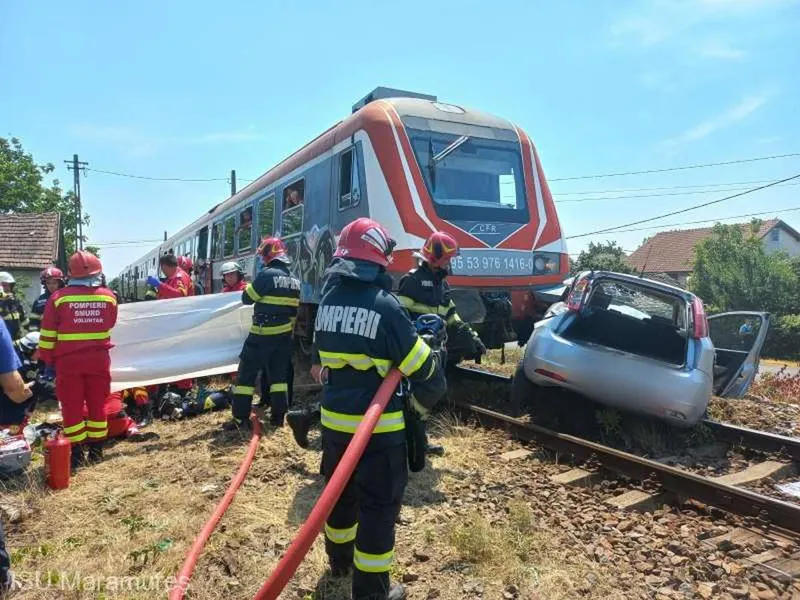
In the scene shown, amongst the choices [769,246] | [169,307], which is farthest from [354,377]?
[769,246]

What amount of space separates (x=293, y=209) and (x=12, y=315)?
3.89m

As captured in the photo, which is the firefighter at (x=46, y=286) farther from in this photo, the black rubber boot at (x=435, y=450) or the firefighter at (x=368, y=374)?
the firefighter at (x=368, y=374)

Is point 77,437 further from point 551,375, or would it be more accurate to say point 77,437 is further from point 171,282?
point 551,375

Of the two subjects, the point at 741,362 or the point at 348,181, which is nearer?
the point at 741,362

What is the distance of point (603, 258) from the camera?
37.6m

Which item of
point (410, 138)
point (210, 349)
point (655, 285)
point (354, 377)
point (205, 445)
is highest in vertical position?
point (410, 138)

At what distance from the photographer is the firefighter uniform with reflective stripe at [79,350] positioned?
4832 mm

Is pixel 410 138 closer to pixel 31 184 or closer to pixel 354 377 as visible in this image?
pixel 354 377

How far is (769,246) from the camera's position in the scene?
1864 inches

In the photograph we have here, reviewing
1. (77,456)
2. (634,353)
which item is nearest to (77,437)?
(77,456)

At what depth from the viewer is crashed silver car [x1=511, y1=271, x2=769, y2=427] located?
5.30 metres

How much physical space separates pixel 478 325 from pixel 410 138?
7.52 feet

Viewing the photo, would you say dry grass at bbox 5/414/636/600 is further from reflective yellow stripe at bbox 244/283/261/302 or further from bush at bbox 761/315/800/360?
bush at bbox 761/315/800/360

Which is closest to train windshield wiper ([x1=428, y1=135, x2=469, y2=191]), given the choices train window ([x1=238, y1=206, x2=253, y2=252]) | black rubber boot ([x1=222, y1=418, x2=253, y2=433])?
black rubber boot ([x1=222, y1=418, x2=253, y2=433])
